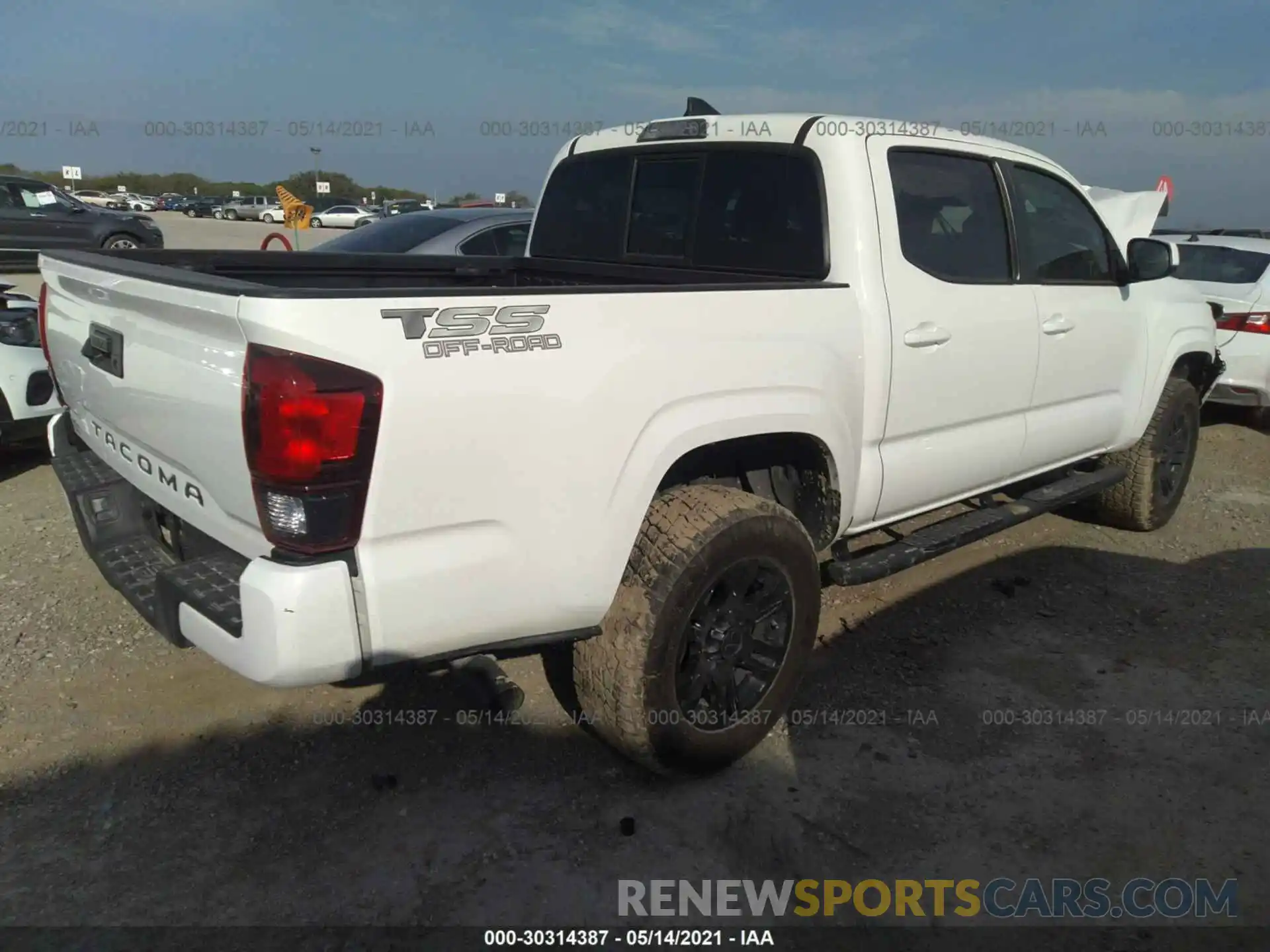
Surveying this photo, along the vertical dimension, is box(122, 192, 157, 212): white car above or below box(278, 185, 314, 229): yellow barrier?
below

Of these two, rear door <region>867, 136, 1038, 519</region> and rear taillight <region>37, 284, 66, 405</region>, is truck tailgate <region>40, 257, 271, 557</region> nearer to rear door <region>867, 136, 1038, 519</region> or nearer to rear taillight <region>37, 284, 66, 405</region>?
rear taillight <region>37, 284, 66, 405</region>

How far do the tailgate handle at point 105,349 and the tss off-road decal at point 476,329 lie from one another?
1063mm

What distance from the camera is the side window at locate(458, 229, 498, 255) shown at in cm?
694

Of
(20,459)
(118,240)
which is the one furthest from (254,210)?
(20,459)

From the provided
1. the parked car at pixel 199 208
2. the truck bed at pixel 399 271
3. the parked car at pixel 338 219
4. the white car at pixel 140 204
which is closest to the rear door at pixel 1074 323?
the truck bed at pixel 399 271

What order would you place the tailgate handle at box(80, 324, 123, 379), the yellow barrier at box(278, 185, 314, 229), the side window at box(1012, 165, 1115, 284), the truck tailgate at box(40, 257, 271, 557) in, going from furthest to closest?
the yellow barrier at box(278, 185, 314, 229), the side window at box(1012, 165, 1115, 284), the tailgate handle at box(80, 324, 123, 379), the truck tailgate at box(40, 257, 271, 557)

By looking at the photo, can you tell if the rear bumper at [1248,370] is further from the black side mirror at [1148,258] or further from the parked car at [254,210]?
the parked car at [254,210]

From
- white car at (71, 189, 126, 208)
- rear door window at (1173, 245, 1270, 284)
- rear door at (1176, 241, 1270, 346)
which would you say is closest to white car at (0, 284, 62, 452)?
rear door at (1176, 241, 1270, 346)

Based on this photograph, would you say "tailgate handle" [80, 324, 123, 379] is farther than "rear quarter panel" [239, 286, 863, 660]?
Yes

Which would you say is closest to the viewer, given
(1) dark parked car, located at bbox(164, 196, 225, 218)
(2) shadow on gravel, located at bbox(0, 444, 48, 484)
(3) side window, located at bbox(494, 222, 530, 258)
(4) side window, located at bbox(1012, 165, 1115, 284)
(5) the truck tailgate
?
(5) the truck tailgate

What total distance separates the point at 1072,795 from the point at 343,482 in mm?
2496

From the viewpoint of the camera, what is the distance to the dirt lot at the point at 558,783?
99.7 inches

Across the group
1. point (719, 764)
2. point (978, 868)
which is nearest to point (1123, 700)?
point (978, 868)

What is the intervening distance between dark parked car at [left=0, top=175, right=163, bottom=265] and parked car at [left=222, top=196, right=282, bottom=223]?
3336cm
